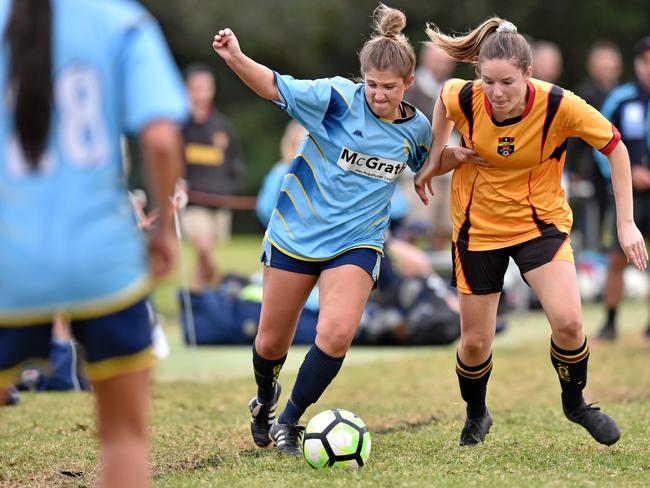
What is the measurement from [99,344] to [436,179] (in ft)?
30.5

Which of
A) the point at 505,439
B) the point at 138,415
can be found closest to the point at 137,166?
the point at 505,439

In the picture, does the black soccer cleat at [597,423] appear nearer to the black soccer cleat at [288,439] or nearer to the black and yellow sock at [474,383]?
the black and yellow sock at [474,383]

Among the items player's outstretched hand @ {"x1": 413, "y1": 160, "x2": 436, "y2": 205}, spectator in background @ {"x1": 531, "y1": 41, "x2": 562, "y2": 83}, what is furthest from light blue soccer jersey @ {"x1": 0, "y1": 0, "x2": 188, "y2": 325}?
spectator in background @ {"x1": 531, "y1": 41, "x2": 562, "y2": 83}

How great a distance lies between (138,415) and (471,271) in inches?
88.4

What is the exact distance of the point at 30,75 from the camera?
8.96 ft

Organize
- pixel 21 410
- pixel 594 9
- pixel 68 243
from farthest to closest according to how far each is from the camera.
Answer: pixel 594 9 → pixel 21 410 → pixel 68 243

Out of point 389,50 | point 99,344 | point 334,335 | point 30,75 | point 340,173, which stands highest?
point 30,75

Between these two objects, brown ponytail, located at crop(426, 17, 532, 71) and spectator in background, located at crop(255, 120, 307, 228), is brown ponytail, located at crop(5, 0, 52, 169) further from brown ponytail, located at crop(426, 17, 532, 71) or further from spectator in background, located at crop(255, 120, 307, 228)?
spectator in background, located at crop(255, 120, 307, 228)

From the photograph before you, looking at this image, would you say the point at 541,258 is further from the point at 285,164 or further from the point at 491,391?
the point at 285,164

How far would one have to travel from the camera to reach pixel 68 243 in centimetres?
272

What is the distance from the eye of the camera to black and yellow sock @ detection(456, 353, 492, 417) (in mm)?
4957

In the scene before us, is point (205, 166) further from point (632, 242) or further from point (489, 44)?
point (632, 242)

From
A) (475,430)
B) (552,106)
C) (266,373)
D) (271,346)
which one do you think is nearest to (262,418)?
(266,373)

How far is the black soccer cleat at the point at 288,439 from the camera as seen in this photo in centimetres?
480
